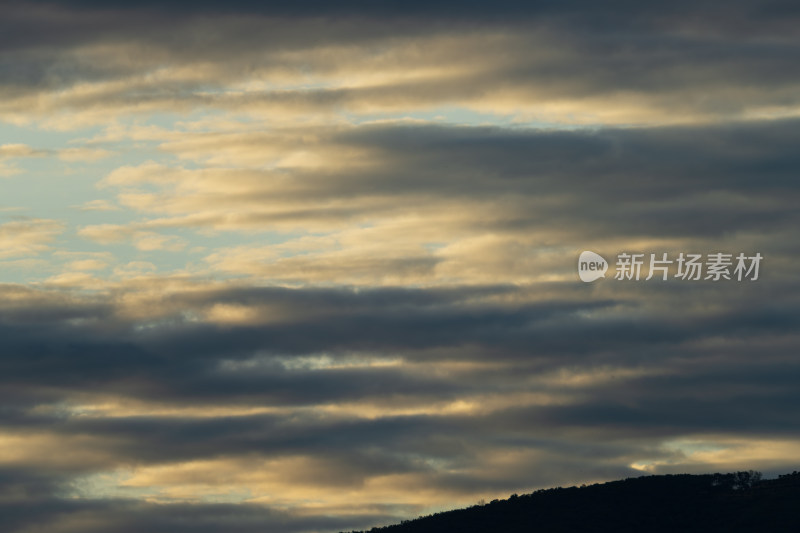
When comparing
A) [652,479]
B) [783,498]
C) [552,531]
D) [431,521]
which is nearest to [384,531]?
[431,521]

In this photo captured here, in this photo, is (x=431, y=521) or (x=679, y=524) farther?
(x=431, y=521)

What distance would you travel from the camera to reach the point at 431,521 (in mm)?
187500

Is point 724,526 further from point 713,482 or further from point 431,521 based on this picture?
point 431,521

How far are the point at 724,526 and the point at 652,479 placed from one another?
23.7 metres

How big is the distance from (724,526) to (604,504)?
68.1 feet

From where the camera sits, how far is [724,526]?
165500 millimetres

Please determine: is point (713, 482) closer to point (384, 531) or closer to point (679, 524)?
point (679, 524)

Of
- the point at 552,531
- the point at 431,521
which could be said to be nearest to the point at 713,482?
the point at 552,531

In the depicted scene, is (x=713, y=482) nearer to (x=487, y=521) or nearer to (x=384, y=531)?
(x=487, y=521)

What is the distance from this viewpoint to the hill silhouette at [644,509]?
16738cm

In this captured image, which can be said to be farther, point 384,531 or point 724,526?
point 384,531

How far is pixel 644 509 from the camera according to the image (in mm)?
178375

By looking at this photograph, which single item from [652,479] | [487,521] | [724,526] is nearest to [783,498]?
[724,526]

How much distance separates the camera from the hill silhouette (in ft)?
549
